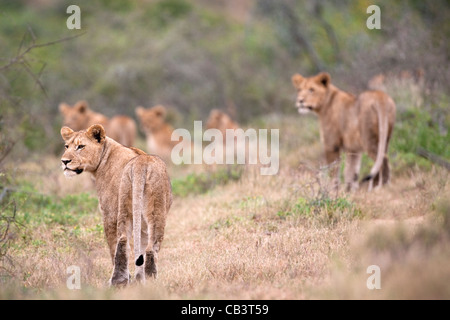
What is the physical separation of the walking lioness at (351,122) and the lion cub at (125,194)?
166 inches

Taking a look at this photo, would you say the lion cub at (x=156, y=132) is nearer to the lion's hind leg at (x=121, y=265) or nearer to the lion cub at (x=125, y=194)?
the lion cub at (x=125, y=194)

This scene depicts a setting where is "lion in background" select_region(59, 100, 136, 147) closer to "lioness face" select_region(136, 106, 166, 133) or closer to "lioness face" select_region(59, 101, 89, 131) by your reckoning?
"lioness face" select_region(59, 101, 89, 131)

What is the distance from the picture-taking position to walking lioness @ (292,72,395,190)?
958 cm

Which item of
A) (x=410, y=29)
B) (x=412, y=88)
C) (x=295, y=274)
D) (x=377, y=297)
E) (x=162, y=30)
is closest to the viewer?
(x=377, y=297)

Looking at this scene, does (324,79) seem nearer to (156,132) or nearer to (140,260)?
(140,260)

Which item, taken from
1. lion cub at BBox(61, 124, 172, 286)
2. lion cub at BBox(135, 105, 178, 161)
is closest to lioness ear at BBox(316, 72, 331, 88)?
lion cub at BBox(61, 124, 172, 286)

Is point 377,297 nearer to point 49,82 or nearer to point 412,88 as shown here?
point 412,88

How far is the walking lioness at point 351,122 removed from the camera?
958 centimetres

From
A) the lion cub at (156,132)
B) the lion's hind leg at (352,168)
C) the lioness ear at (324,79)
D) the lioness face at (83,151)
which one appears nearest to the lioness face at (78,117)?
the lion cub at (156,132)

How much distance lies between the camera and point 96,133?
21.4ft

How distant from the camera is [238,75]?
21953 millimetres

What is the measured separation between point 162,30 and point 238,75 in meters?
6.77

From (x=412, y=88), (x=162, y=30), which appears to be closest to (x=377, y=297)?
(x=412, y=88)

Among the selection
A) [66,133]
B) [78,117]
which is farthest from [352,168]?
[78,117]
